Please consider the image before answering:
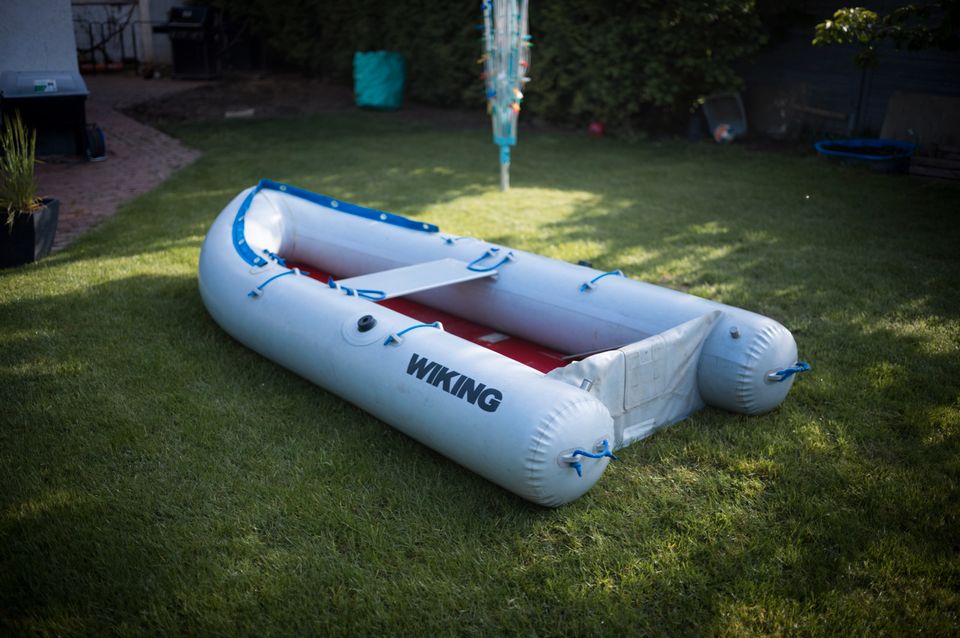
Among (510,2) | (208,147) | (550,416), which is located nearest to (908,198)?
(510,2)

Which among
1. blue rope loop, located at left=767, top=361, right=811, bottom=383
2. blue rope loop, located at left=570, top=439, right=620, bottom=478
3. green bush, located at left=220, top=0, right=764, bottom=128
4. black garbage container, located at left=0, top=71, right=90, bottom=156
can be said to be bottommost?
blue rope loop, located at left=570, top=439, right=620, bottom=478

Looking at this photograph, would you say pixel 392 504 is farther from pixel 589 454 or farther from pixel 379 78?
pixel 379 78

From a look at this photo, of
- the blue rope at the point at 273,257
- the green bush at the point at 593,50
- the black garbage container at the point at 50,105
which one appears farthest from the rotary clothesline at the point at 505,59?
the black garbage container at the point at 50,105

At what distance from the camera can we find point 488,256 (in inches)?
153

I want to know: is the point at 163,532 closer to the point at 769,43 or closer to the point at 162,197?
the point at 162,197

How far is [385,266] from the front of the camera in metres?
4.29

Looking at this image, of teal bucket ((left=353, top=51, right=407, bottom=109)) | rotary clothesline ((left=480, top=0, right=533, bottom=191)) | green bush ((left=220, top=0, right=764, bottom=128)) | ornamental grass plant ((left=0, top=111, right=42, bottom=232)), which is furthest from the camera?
teal bucket ((left=353, top=51, right=407, bottom=109))

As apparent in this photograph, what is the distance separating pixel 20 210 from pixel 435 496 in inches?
145

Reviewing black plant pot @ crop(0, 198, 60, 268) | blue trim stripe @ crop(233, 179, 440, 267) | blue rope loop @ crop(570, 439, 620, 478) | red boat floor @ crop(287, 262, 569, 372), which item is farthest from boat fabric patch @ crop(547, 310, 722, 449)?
black plant pot @ crop(0, 198, 60, 268)

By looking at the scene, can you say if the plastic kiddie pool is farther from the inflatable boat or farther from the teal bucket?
the teal bucket

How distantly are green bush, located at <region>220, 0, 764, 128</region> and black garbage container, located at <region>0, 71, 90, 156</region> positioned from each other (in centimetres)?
462

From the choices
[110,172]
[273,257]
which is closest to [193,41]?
[110,172]

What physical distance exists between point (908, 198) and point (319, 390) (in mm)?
5377

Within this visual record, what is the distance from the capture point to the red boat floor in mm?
3613
